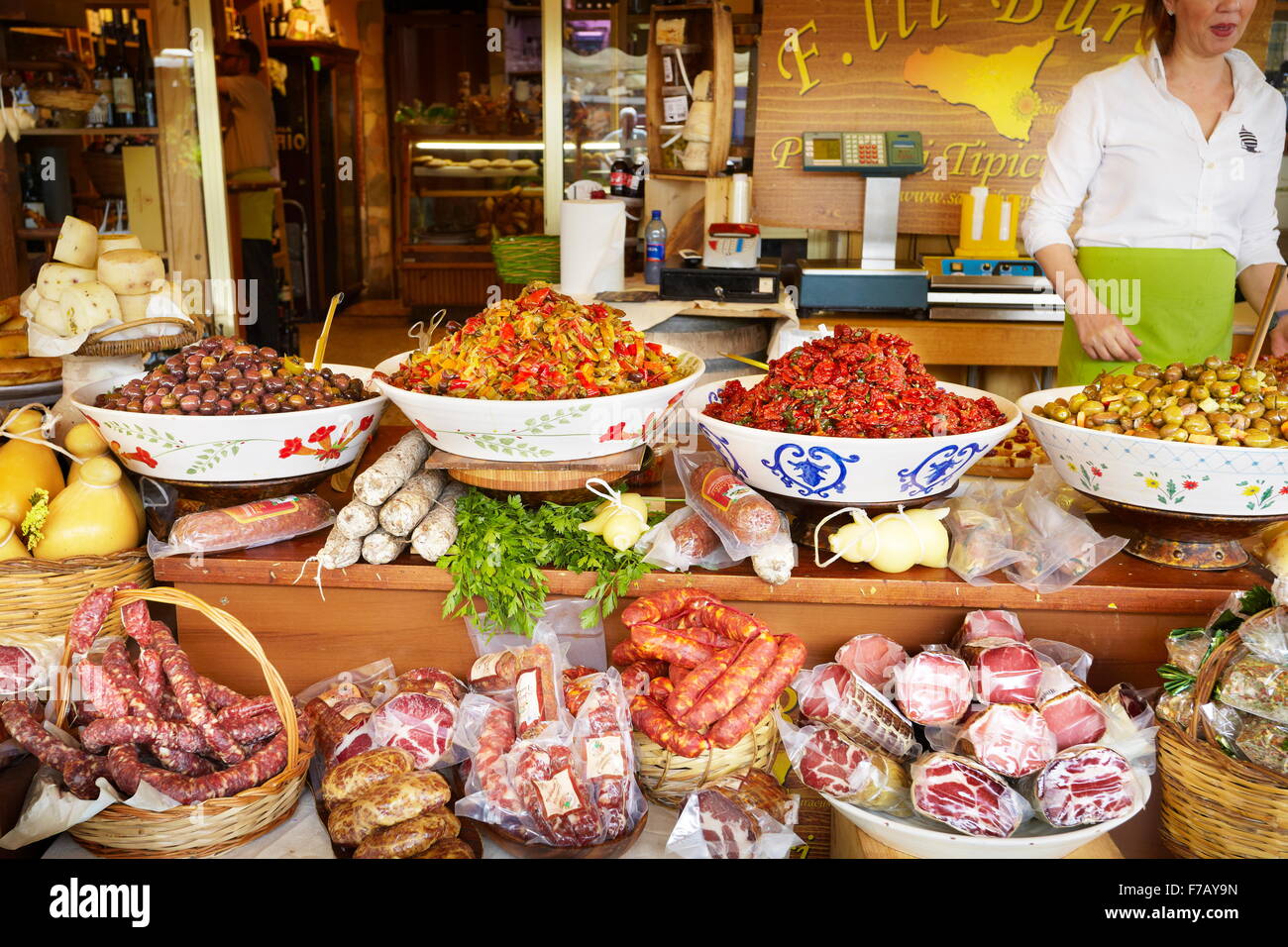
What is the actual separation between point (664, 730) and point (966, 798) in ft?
1.43

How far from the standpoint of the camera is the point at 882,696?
5.19 feet

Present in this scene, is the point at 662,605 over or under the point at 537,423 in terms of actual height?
under

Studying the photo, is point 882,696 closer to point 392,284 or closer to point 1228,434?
point 1228,434

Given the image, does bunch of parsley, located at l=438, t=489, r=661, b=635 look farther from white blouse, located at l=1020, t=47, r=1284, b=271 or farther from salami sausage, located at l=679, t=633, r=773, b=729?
white blouse, located at l=1020, t=47, r=1284, b=271

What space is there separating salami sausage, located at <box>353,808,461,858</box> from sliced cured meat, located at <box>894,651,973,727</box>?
0.71 metres

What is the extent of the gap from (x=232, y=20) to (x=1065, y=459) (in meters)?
7.78

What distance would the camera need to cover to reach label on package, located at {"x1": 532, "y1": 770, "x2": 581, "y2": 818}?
141 cm

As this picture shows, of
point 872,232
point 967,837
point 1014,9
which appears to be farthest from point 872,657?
point 1014,9

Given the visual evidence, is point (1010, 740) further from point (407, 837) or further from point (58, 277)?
point (58, 277)

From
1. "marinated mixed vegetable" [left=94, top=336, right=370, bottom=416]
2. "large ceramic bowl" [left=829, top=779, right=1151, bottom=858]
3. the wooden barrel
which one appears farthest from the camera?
the wooden barrel

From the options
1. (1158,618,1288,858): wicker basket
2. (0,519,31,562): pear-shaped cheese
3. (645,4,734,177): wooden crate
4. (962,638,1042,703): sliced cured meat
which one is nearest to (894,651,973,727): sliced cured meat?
(962,638,1042,703): sliced cured meat

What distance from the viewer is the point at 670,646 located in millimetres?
1550

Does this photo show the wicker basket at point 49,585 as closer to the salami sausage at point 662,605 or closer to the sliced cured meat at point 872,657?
the salami sausage at point 662,605
